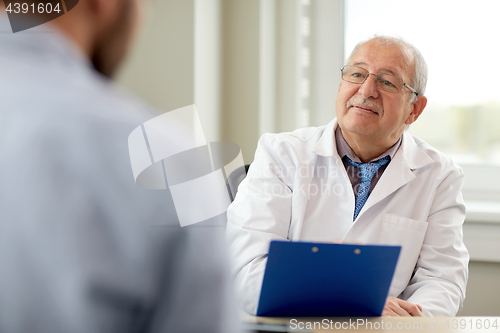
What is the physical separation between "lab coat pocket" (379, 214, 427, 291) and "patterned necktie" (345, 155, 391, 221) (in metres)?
0.08

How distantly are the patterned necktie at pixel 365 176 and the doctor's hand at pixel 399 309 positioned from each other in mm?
304

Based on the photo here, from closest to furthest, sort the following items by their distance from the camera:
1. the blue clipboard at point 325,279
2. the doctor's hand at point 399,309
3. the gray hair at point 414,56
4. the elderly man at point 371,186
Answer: the blue clipboard at point 325,279
the doctor's hand at point 399,309
the elderly man at point 371,186
the gray hair at point 414,56

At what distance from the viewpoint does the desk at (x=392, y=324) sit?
2.30 ft

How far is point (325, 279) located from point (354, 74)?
785 millimetres

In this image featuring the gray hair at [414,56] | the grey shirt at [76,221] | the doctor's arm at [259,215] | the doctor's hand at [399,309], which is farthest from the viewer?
the gray hair at [414,56]

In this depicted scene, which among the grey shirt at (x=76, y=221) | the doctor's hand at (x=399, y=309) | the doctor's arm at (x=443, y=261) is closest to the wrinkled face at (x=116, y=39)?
the grey shirt at (x=76, y=221)

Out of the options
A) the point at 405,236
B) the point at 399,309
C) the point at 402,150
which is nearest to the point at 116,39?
the point at 399,309

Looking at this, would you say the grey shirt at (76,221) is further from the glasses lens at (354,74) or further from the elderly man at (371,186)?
the glasses lens at (354,74)

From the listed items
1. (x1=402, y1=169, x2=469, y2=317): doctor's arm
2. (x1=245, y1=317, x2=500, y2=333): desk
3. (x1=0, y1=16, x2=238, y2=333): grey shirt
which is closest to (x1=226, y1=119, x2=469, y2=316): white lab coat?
(x1=402, y1=169, x2=469, y2=317): doctor's arm

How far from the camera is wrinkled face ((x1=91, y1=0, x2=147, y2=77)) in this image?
0.73 ft

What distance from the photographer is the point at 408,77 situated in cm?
131

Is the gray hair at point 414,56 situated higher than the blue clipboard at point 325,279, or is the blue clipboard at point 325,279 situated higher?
the gray hair at point 414,56

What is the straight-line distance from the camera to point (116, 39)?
8.9 inches

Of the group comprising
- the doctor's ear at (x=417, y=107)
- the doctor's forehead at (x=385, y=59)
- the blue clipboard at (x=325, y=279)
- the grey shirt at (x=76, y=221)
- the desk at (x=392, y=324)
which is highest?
the doctor's forehead at (x=385, y=59)
